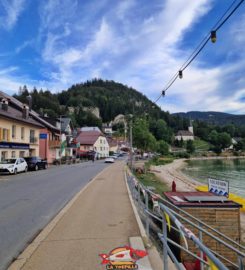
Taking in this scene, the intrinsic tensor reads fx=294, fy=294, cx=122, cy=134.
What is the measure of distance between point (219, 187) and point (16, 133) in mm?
28747

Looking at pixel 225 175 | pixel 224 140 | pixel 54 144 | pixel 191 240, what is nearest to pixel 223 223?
pixel 191 240

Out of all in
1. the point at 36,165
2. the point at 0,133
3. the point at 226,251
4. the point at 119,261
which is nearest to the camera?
the point at 119,261

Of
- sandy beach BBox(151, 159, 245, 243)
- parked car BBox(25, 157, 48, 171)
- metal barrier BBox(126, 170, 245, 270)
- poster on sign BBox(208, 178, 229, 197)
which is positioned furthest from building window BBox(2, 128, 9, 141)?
metal barrier BBox(126, 170, 245, 270)

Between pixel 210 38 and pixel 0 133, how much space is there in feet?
92.2

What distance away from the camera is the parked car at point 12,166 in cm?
2725

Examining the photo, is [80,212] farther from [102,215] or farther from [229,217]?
[229,217]

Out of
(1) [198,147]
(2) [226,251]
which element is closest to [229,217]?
(2) [226,251]

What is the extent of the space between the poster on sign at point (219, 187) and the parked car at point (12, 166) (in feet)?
66.4

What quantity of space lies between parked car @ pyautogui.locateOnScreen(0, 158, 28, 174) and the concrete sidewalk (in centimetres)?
1839

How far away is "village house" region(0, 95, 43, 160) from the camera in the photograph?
1275 inches

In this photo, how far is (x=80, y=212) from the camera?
32.9ft

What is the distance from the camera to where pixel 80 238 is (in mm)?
6945

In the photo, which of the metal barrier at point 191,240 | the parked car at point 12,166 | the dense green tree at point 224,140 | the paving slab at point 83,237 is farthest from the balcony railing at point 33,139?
the dense green tree at point 224,140

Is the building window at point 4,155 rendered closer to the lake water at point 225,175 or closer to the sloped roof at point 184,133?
the lake water at point 225,175
